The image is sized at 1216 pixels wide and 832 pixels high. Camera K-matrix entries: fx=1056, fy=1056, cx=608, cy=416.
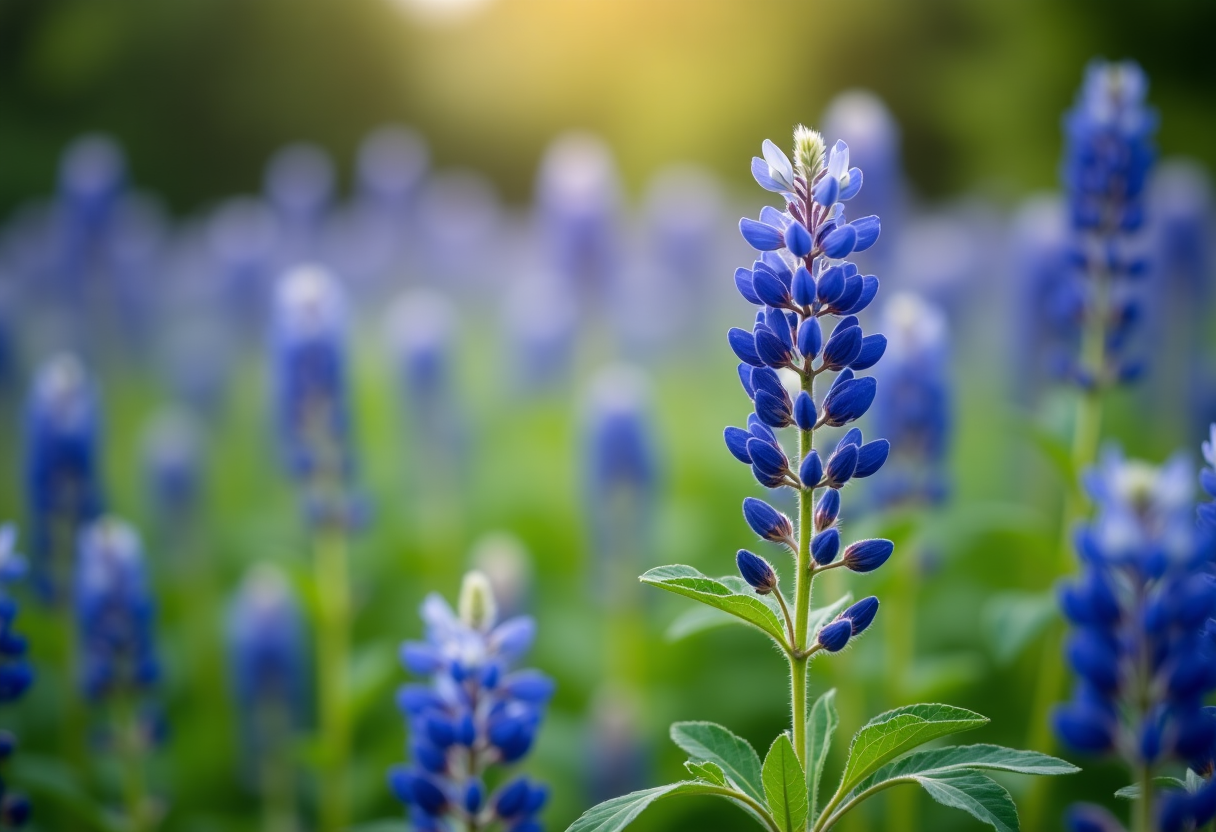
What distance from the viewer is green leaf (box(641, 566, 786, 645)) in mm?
1393

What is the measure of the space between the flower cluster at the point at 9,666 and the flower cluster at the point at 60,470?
119 centimetres

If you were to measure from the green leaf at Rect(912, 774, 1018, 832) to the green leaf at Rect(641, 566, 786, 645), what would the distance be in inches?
11.3

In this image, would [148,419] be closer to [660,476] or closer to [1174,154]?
[660,476]

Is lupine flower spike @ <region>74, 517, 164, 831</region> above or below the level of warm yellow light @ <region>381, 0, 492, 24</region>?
below

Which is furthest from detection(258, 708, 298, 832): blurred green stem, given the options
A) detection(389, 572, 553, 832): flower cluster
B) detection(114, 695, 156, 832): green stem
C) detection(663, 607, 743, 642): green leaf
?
detection(663, 607, 743, 642): green leaf

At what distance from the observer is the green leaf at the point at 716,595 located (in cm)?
139

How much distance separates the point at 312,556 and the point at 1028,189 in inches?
288

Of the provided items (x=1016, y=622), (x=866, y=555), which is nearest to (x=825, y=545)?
(x=866, y=555)

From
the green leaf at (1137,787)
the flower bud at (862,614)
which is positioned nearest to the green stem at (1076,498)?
the green leaf at (1137,787)

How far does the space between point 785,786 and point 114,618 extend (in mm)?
1958

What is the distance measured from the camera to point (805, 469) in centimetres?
144

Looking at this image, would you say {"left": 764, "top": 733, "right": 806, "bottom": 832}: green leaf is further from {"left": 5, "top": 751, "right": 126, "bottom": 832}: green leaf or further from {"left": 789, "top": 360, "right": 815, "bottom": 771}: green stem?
{"left": 5, "top": 751, "right": 126, "bottom": 832}: green leaf

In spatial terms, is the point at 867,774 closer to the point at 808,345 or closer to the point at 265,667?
the point at 808,345

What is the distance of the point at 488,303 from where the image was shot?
9758 millimetres
